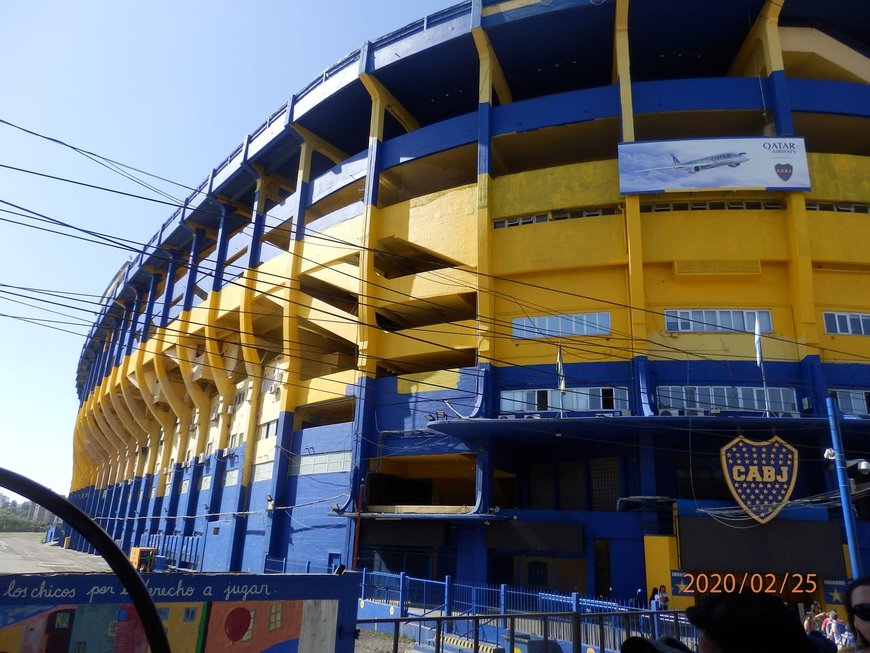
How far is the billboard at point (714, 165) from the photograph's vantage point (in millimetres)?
24516

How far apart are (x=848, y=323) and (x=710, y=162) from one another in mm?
8238

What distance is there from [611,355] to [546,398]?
3087mm

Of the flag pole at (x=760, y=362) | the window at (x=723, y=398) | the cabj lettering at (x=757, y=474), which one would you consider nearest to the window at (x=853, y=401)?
the window at (x=723, y=398)

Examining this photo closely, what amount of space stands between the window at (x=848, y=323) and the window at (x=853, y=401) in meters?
2.42

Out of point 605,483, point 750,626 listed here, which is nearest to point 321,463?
point 605,483

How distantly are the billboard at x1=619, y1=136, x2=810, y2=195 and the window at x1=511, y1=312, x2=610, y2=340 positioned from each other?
5237 millimetres

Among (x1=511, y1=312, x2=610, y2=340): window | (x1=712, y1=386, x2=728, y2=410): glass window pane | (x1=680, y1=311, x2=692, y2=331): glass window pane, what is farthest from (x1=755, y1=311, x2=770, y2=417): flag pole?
(x1=511, y1=312, x2=610, y2=340): window

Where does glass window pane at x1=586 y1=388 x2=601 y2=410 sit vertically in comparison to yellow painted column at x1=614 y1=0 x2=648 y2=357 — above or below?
below

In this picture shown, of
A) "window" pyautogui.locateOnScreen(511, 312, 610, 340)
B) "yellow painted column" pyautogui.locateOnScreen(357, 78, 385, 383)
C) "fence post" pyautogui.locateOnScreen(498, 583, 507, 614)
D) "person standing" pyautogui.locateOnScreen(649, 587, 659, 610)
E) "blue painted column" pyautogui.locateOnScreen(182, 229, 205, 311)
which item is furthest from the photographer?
"blue painted column" pyautogui.locateOnScreen(182, 229, 205, 311)

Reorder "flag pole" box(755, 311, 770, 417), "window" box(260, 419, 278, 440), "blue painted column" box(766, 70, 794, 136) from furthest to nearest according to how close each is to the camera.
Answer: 1. "window" box(260, 419, 278, 440)
2. "blue painted column" box(766, 70, 794, 136)
3. "flag pole" box(755, 311, 770, 417)

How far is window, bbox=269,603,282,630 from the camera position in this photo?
6859 mm

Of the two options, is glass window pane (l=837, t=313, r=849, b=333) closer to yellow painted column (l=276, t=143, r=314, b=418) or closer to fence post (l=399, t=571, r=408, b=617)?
fence post (l=399, t=571, r=408, b=617)

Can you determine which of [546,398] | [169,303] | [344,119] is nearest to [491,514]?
[546,398]

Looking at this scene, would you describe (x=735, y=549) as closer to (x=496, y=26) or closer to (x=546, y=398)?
(x=546, y=398)
